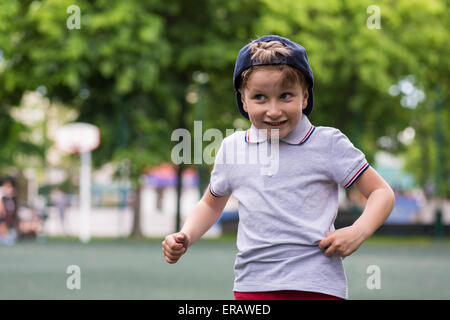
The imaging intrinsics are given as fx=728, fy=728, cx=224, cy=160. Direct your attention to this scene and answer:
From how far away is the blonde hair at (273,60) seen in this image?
7.08 ft

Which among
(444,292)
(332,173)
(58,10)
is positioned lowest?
(444,292)

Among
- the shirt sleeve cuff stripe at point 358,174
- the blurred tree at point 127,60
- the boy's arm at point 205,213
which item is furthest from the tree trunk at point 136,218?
the shirt sleeve cuff stripe at point 358,174

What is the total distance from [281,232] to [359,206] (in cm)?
1689

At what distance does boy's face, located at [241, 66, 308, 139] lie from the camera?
216 centimetres

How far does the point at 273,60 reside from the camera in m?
2.15

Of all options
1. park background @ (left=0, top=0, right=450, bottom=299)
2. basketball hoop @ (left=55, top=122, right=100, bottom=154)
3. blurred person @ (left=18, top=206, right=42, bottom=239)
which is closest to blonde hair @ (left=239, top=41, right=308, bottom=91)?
park background @ (left=0, top=0, right=450, bottom=299)

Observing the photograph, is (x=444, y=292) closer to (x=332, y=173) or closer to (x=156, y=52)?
(x=332, y=173)

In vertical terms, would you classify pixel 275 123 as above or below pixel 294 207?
above

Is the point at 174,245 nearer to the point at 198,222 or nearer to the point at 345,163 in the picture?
the point at 198,222

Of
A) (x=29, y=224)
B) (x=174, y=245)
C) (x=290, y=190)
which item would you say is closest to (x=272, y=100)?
(x=290, y=190)

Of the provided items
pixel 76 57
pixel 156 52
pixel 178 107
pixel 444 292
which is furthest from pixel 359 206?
pixel 444 292

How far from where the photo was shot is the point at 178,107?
62.3 feet

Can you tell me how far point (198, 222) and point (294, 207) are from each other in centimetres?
36

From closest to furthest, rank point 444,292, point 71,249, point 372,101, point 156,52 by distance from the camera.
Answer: point 444,292
point 71,249
point 156,52
point 372,101
